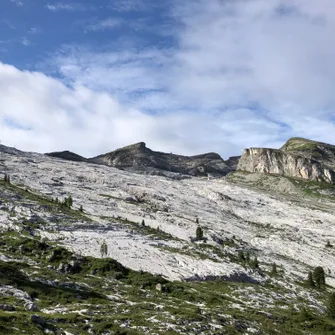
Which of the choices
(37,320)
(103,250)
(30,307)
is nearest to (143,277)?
(103,250)

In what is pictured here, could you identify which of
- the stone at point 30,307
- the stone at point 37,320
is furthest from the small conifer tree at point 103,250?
the stone at point 37,320

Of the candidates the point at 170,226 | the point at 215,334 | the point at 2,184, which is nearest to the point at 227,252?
the point at 170,226

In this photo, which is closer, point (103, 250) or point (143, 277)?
point (143, 277)

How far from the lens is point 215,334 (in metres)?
63.4

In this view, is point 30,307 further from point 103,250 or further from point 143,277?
point 103,250

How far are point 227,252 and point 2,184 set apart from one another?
114 m

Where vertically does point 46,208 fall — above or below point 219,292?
above

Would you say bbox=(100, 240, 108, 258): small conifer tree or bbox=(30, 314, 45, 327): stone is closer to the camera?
bbox=(30, 314, 45, 327): stone

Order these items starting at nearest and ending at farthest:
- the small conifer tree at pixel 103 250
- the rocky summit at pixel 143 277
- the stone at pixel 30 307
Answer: the stone at pixel 30 307 < the rocky summit at pixel 143 277 < the small conifer tree at pixel 103 250

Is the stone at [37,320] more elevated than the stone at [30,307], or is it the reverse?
the stone at [37,320]

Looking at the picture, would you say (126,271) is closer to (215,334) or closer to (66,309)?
(66,309)

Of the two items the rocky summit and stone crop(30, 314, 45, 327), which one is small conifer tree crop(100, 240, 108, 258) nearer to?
the rocky summit

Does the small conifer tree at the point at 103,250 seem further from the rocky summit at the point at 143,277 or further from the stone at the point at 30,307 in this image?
the stone at the point at 30,307

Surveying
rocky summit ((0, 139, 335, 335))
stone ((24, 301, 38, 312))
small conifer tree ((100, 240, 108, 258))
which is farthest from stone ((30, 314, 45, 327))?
small conifer tree ((100, 240, 108, 258))
